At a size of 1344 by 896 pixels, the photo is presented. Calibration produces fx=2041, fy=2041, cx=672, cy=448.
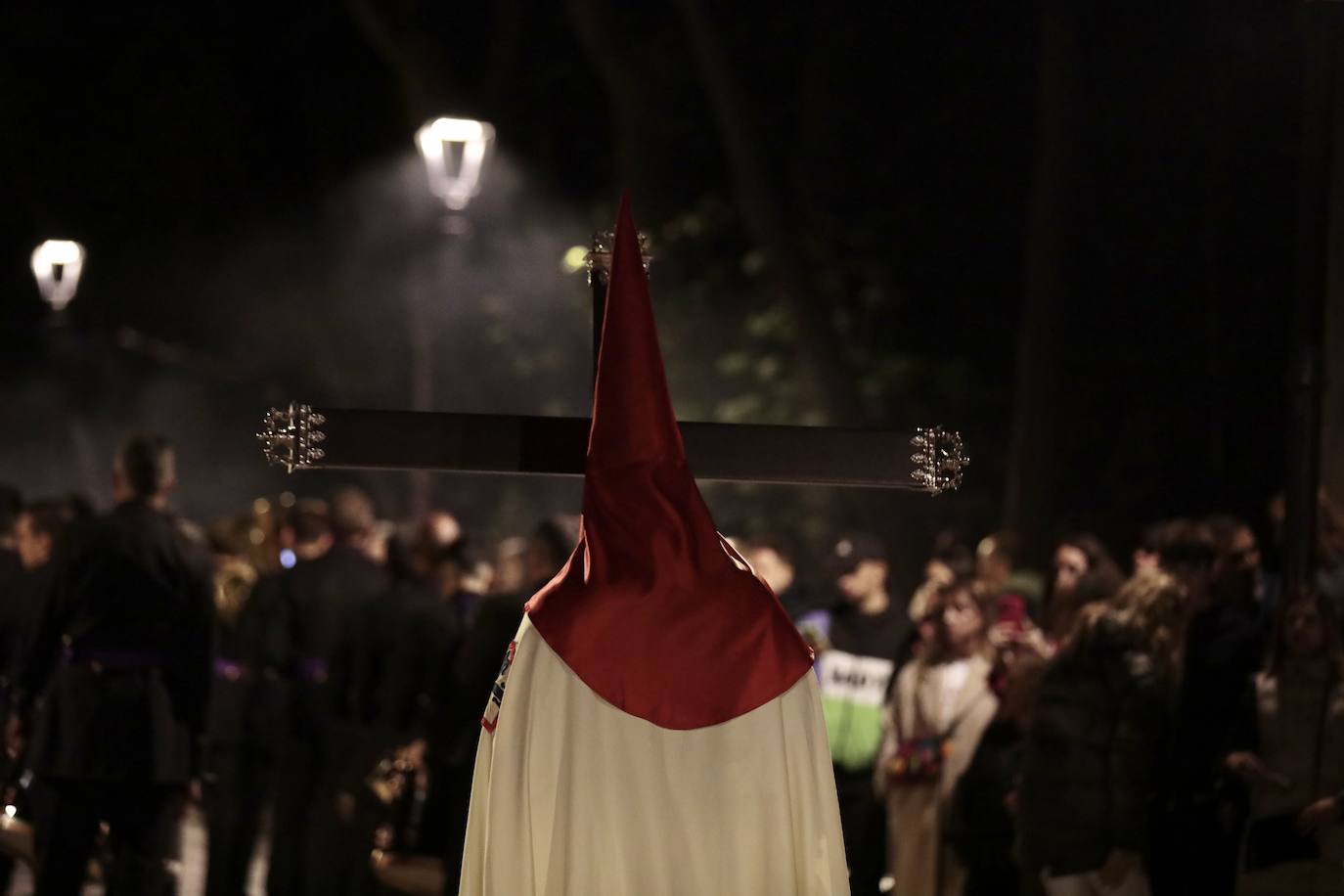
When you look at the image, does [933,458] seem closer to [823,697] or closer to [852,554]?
[823,697]

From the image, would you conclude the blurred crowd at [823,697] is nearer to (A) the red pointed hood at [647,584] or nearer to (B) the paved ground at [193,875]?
(B) the paved ground at [193,875]

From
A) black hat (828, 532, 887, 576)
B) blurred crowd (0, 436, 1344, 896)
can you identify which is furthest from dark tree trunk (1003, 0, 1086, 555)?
black hat (828, 532, 887, 576)

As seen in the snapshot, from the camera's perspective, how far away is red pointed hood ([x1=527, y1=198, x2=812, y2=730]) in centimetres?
472

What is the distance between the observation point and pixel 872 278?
63.1 feet

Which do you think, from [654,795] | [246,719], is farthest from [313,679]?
[654,795]

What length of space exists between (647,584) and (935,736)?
192 inches

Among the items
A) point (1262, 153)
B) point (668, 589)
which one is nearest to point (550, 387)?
point (1262, 153)

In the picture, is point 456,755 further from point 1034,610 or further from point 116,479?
point 1034,610

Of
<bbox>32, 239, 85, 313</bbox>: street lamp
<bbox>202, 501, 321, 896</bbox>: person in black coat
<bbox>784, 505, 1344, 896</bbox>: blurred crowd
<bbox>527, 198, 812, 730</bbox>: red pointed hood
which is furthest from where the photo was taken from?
<bbox>32, 239, 85, 313</bbox>: street lamp

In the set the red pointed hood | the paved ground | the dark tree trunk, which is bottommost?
the paved ground

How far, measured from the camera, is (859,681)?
10109 mm

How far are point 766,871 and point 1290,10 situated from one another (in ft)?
36.0

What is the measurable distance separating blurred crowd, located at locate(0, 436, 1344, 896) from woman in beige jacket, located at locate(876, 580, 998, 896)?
13 mm

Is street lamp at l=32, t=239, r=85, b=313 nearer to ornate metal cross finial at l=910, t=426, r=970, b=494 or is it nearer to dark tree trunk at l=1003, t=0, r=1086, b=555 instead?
dark tree trunk at l=1003, t=0, r=1086, b=555
